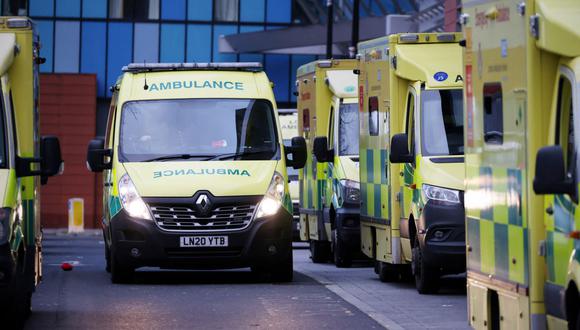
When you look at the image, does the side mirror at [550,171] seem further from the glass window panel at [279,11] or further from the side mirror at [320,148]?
the glass window panel at [279,11]

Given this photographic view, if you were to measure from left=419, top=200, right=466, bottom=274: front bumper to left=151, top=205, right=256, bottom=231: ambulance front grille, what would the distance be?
247 centimetres

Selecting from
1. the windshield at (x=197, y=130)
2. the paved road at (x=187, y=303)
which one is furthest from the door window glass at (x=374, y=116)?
the paved road at (x=187, y=303)

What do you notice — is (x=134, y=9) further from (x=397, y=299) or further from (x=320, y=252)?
(x=397, y=299)

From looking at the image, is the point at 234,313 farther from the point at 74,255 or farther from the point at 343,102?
the point at 74,255

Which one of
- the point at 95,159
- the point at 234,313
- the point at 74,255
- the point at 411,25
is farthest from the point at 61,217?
the point at 234,313

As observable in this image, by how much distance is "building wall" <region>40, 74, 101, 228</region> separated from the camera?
52.9m

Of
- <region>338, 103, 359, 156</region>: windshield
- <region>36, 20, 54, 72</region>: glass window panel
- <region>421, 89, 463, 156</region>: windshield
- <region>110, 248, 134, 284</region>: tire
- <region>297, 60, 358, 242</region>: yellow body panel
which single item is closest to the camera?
<region>421, 89, 463, 156</region>: windshield

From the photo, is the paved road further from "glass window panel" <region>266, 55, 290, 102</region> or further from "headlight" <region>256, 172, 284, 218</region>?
"glass window panel" <region>266, 55, 290, 102</region>

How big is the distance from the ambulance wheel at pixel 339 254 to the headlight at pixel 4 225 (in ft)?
36.4

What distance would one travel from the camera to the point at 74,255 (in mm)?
29047

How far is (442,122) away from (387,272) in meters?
2.54

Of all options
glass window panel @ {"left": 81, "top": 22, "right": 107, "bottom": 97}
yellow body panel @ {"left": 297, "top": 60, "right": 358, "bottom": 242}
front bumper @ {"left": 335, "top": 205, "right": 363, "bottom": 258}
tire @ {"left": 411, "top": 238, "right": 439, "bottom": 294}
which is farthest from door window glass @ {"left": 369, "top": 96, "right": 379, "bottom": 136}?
glass window panel @ {"left": 81, "top": 22, "right": 107, "bottom": 97}

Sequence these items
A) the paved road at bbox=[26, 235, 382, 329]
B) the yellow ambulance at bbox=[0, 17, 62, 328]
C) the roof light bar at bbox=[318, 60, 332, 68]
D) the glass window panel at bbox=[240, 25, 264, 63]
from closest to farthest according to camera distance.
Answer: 1. the yellow ambulance at bbox=[0, 17, 62, 328]
2. the paved road at bbox=[26, 235, 382, 329]
3. the roof light bar at bbox=[318, 60, 332, 68]
4. the glass window panel at bbox=[240, 25, 264, 63]

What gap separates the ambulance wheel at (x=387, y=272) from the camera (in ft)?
64.6
